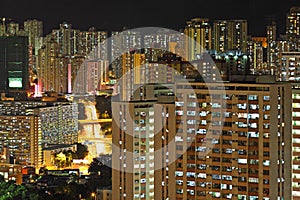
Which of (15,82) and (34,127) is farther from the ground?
(15,82)

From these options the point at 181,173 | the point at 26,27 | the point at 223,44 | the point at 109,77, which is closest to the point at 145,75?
the point at 223,44

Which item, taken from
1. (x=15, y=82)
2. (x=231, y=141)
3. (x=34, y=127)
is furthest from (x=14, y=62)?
(x=231, y=141)

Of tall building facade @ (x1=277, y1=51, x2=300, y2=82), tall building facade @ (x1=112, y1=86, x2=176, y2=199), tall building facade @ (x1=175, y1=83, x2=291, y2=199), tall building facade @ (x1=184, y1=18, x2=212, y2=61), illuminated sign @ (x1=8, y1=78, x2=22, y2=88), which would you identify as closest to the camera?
tall building facade @ (x1=175, y1=83, x2=291, y2=199)

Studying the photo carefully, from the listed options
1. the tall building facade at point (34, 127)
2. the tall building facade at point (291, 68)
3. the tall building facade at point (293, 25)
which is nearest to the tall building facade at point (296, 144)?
the tall building facade at point (291, 68)

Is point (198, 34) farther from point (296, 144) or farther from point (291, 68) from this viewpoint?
point (296, 144)

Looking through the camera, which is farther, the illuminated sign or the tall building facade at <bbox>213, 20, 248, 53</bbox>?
the illuminated sign

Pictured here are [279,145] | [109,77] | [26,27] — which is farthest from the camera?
[26,27]

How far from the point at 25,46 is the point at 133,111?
329 inches

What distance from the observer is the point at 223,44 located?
1007 cm

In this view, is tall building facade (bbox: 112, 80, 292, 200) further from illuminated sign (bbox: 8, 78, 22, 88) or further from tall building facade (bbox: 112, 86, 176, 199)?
illuminated sign (bbox: 8, 78, 22, 88)

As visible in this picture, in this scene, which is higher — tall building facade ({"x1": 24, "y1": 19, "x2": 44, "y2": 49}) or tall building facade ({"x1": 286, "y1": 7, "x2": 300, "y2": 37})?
tall building facade ({"x1": 24, "y1": 19, "x2": 44, "y2": 49})

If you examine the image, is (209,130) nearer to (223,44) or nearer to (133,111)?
(133,111)

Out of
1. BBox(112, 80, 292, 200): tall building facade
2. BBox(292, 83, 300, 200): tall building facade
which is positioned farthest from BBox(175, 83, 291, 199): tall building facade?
BBox(292, 83, 300, 200): tall building facade

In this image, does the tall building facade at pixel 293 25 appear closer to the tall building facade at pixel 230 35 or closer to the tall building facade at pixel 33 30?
the tall building facade at pixel 230 35
